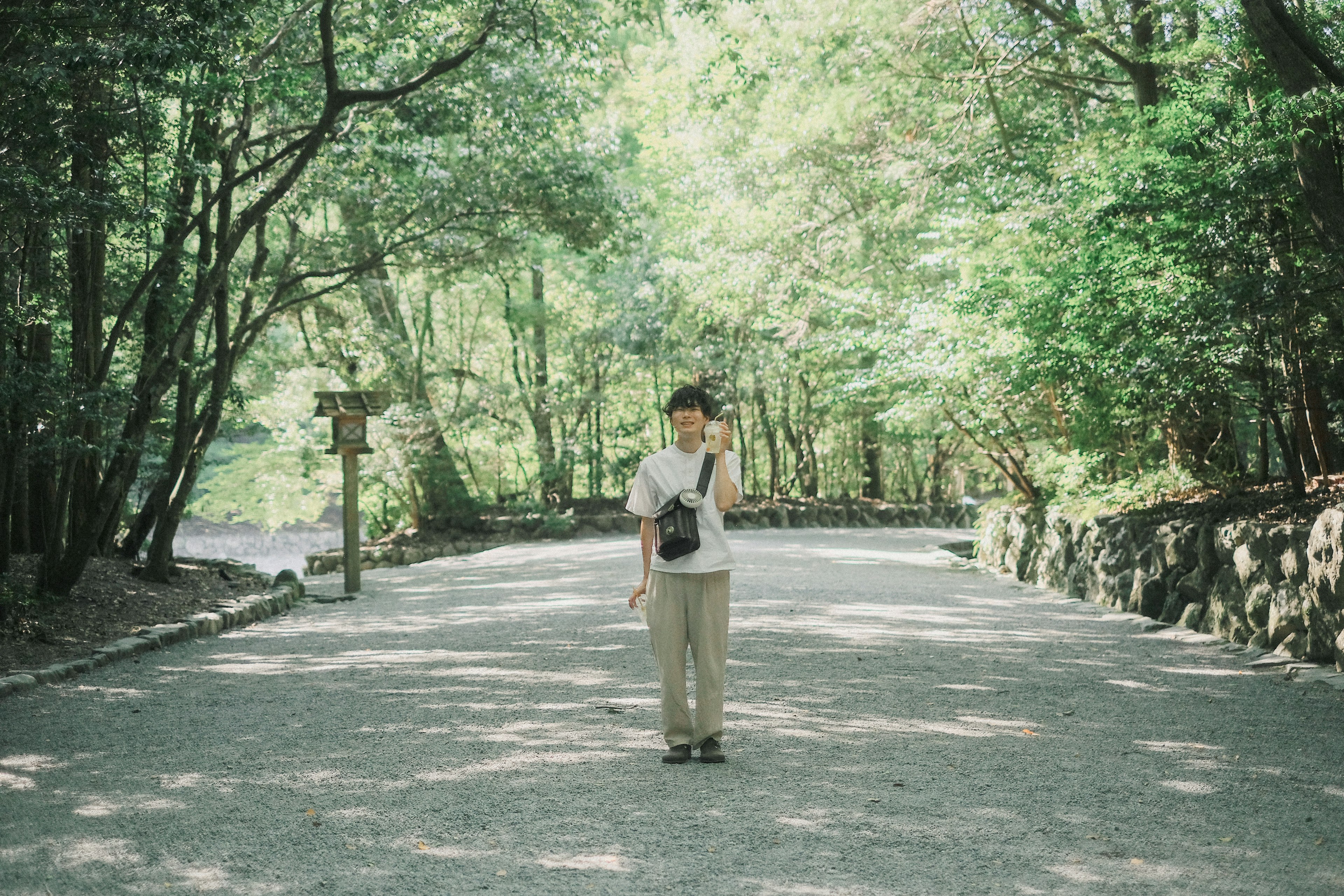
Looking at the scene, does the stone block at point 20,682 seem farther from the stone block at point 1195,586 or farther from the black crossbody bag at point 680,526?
the stone block at point 1195,586

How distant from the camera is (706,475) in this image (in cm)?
402

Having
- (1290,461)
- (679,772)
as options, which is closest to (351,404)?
(679,772)

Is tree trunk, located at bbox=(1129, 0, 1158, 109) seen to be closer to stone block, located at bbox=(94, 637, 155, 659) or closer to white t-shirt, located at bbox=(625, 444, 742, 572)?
white t-shirt, located at bbox=(625, 444, 742, 572)

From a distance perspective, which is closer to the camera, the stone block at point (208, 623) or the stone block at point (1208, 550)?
the stone block at point (1208, 550)

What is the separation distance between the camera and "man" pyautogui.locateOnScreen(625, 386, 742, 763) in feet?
13.1

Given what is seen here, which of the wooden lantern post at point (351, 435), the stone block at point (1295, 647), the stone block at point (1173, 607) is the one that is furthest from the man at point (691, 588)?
→ the wooden lantern post at point (351, 435)

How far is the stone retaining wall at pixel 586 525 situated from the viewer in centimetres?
1731

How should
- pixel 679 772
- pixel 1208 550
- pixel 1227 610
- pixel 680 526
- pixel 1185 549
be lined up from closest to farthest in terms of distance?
1. pixel 679 772
2. pixel 680 526
3. pixel 1227 610
4. pixel 1208 550
5. pixel 1185 549

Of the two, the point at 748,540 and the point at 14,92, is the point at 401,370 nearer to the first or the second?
the point at 748,540

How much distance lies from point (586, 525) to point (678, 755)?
613 inches

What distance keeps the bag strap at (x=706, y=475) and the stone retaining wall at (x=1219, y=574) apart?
11.1ft

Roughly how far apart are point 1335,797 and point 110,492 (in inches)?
318

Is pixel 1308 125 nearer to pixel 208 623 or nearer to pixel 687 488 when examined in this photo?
pixel 687 488

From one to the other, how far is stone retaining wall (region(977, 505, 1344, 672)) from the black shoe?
3.41m
